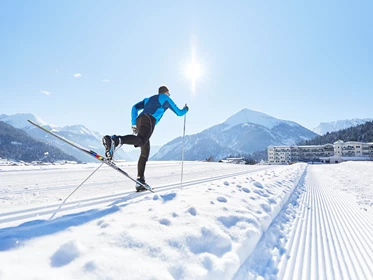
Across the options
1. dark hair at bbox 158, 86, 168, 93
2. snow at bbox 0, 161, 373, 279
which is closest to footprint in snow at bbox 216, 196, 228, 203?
snow at bbox 0, 161, 373, 279

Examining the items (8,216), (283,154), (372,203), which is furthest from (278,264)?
(283,154)

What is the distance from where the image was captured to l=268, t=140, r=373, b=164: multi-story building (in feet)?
364

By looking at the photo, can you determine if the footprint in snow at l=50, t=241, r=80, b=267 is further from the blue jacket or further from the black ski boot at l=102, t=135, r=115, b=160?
the blue jacket

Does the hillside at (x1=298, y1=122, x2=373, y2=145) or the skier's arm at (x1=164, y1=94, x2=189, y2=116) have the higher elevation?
the hillside at (x1=298, y1=122, x2=373, y2=145)

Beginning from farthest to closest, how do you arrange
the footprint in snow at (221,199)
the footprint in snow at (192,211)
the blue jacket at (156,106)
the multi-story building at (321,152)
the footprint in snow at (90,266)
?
1. the multi-story building at (321,152)
2. the blue jacket at (156,106)
3. the footprint in snow at (221,199)
4. the footprint in snow at (192,211)
5. the footprint in snow at (90,266)

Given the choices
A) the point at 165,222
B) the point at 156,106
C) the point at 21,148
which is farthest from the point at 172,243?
the point at 21,148

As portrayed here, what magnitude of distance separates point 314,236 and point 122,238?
3.02 metres

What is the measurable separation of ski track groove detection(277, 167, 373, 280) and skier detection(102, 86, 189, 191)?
9.37 ft

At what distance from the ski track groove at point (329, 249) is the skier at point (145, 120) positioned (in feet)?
9.37

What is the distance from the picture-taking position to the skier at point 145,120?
3.82 meters

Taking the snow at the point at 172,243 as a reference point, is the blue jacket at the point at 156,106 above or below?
above

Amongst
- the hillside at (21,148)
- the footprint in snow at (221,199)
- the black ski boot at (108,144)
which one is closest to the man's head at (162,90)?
the black ski boot at (108,144)

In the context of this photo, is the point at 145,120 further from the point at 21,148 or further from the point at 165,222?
the point at 21,148

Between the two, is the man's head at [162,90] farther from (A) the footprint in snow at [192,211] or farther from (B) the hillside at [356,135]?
(B) the hillside at [356,135]
